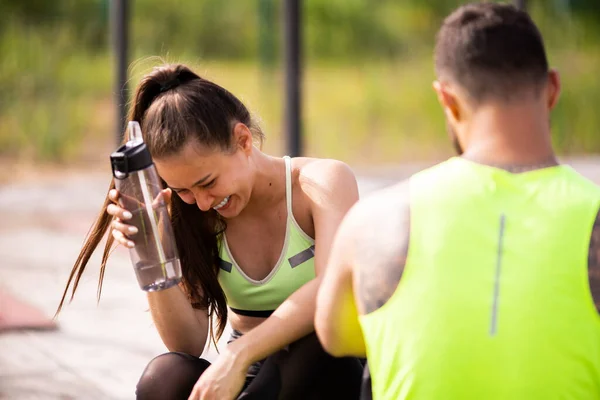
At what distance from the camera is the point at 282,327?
2.53 metres

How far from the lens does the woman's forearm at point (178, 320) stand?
281 cm

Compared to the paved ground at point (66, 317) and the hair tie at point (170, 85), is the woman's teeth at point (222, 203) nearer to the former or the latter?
the hair tie at point (170, 85)

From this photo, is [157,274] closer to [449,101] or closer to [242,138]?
[242,138]

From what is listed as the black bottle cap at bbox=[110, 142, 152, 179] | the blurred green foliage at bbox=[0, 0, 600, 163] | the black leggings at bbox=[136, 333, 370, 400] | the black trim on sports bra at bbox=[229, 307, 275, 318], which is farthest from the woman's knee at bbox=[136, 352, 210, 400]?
the blurred green foliage at bbox=[0, 0, 600, 163]

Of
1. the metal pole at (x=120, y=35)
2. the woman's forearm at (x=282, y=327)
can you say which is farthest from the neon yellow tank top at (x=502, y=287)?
the metal pole at (x=120, y=35)

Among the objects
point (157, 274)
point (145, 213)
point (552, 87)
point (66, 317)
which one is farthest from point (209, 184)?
point (66, 317)

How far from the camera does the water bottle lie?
2445 mm


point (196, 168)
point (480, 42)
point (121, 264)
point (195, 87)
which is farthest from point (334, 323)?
point (121, 264)

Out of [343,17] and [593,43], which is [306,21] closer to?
[343,17]

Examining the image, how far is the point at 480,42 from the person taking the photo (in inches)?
70.9

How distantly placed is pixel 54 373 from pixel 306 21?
12810 millimetres

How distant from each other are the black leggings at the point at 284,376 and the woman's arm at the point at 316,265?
0.24 ft

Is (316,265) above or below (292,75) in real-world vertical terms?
above

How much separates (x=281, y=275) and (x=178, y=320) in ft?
1.04
